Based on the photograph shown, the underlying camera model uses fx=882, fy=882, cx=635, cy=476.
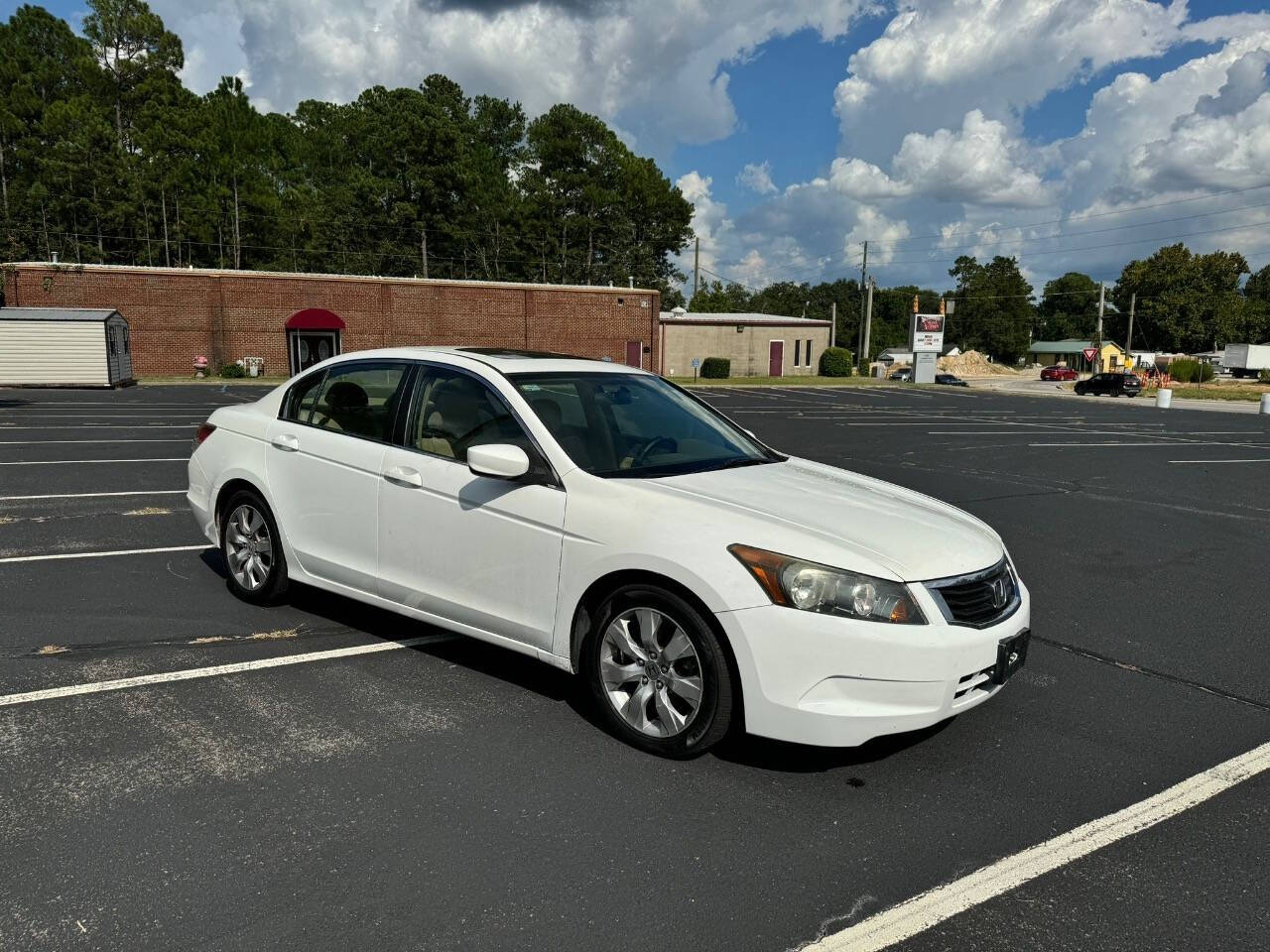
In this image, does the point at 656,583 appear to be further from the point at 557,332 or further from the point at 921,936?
the point at 557,332

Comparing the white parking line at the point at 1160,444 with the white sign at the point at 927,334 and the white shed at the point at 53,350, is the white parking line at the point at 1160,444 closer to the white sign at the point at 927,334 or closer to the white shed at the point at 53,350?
the white shed at the point at 53,350

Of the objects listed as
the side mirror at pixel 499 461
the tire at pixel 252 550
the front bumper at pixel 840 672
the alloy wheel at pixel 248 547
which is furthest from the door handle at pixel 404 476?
the front bumper at pixel 840 672

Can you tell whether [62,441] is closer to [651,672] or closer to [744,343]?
[651,672]

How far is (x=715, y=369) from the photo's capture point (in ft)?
190

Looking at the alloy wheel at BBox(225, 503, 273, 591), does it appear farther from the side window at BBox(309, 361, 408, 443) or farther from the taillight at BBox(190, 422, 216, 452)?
the side window at BBox(309, 361, 408, 443)

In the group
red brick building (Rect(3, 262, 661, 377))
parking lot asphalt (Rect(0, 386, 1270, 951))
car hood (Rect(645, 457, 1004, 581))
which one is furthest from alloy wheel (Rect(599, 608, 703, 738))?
red brick building (Rect(3, 262, 661, 377))

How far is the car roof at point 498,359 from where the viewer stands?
14.9ft

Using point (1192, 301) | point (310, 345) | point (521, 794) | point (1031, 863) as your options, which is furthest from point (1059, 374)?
point (521, 794)

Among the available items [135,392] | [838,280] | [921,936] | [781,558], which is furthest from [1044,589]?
[838,280]

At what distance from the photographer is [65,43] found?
6619 cm

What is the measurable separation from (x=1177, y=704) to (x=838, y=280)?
544 feet

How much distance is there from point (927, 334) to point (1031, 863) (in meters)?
63.6

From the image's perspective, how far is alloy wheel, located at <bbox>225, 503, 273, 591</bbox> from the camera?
529 centimetres

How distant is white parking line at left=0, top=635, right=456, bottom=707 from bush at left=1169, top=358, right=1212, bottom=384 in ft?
270
